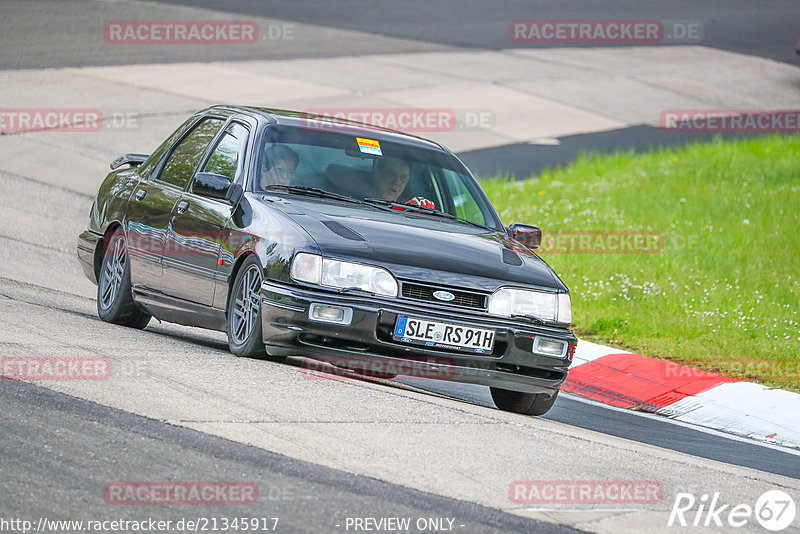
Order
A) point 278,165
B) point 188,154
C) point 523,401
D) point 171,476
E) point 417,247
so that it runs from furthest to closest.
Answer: point 188,154 → point 278,165 → point 523,401 → point 417,247 → point 171,476

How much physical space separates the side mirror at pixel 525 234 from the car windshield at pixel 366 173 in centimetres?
12

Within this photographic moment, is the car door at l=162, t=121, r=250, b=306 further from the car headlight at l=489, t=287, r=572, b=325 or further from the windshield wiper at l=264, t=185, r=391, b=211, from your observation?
the car headlight at l=489, t=287, r=572, b=325

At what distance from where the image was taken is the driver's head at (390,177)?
27.1 ft

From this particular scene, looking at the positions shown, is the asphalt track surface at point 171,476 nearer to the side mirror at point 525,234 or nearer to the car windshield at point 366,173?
the car windshield at point 366,173

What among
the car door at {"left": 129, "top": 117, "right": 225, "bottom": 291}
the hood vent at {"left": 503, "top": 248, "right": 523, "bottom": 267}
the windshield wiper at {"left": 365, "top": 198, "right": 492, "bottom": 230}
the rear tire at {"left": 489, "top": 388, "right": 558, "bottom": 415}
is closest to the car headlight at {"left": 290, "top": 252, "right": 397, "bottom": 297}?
the hood vent at {"left": 503, "top": 248, "right": 523, "bottom": 267}

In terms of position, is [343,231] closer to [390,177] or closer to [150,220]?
[390,177]

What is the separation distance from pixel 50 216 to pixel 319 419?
9.29 metres

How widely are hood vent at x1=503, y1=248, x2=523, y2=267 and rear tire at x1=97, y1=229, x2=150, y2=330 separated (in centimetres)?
281

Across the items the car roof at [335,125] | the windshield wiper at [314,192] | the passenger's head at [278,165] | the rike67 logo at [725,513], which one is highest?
the car roof at [335,125]

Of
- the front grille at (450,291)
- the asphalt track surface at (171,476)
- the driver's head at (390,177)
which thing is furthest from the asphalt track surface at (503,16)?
the asphalt track surface at (171,476)

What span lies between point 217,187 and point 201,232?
1.09 feet

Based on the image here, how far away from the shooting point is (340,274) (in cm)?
703

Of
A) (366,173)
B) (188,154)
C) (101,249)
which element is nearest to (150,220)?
(188,154)

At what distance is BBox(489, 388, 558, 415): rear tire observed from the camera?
7805 mm
